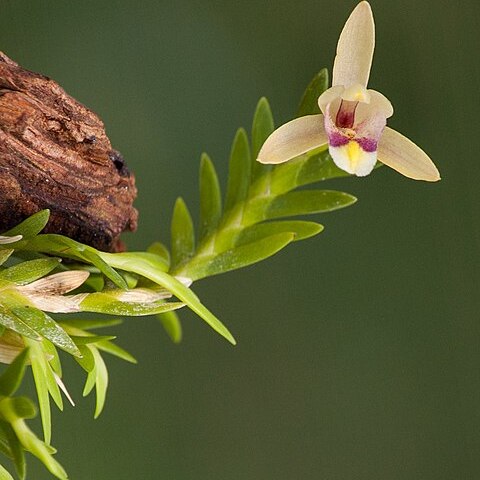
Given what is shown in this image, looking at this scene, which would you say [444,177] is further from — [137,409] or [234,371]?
[137,409]

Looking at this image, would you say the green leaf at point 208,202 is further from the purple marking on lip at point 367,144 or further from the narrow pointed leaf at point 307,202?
the purple marking on lip at point 367,144

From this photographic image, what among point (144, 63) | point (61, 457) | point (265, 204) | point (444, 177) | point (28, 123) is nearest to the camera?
point (28, 123)

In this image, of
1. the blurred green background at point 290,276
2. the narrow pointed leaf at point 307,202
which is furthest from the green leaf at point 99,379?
the blurred green background at point 290,276

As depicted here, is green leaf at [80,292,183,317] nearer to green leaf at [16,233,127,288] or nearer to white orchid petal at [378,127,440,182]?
green leaf at [16,233,127,288]

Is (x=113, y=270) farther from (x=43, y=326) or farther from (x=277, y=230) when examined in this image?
(x=277, y=230)

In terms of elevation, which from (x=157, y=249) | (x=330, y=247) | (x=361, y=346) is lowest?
(x=157, y=249)

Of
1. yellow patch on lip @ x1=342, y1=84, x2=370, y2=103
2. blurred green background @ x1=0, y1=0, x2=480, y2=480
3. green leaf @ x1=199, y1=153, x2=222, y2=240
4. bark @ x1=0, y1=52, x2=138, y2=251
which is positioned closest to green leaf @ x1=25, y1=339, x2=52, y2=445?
bark @ x1=0, y1=52, x2=138, y2=251

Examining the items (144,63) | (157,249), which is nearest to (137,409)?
(144,63)
